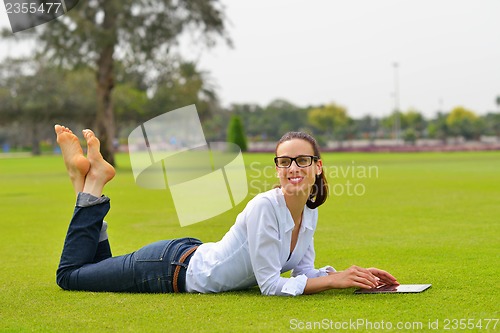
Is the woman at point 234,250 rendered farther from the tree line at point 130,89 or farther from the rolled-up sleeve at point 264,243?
the tree line at point 130,89

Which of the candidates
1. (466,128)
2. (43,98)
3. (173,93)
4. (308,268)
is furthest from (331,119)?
(308,268)

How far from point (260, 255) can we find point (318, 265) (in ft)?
6.84

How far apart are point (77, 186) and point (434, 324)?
2403 millimetres

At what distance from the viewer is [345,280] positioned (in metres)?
4.54

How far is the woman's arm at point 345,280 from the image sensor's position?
454cm

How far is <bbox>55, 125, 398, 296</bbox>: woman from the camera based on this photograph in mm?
4508

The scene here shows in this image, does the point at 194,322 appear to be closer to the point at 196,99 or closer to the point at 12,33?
the point at 12,33

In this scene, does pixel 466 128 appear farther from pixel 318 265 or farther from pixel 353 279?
pixel 353 279

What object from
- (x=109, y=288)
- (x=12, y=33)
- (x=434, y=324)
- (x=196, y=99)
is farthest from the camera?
(x=196, y=99)

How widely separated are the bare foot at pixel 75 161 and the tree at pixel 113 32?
26.5 meters

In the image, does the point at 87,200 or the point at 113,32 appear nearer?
the point at 87,200

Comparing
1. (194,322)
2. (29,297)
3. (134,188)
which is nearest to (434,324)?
(194,322)

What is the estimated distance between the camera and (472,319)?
399cm

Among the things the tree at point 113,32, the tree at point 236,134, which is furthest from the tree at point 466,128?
the tree at point 113,32
